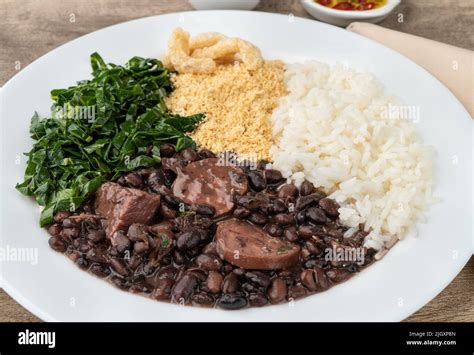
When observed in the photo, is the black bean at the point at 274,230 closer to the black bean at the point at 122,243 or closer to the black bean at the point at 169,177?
the black bean at the point at 169,177

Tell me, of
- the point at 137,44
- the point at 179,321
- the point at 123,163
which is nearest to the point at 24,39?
the point at 137,44

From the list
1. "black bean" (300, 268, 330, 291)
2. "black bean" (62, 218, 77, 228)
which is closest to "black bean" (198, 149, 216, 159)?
"black bean" (62, 218, 77, 228)

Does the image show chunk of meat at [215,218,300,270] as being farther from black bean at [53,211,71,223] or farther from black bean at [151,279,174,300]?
black bean at [53,211,71,223]

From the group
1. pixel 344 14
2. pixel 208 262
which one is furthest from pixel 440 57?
pixel 208 262

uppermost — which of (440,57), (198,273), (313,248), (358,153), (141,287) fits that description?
(440,57)

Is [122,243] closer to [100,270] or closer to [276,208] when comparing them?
[100,270]

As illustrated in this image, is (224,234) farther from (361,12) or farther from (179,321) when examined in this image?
(361,12)
